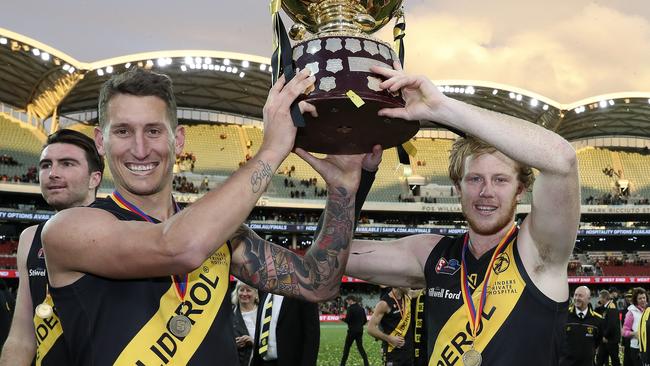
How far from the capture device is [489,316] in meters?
3.00

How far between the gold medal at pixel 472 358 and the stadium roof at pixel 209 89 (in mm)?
34408

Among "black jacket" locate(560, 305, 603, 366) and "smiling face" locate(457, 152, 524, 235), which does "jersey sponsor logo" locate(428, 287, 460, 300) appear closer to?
"smiling face" locate(457, 152, 524, 235)

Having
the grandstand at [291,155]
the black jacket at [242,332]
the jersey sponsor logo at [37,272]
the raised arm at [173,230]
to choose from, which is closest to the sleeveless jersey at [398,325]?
the black jacket at [242,332]

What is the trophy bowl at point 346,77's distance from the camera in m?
2.49

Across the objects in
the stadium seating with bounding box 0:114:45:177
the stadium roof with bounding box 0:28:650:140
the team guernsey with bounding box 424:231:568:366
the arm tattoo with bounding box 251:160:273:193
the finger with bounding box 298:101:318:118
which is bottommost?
the team guernsey with bounding box 424:231:568:366

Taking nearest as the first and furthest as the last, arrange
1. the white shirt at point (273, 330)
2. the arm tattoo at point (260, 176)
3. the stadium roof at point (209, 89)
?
the arm tattoo at point (260, 176), the white shirt at point (273, 330), the stadium roof at point (209, 89)

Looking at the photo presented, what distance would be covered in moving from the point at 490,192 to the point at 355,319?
11.6 m

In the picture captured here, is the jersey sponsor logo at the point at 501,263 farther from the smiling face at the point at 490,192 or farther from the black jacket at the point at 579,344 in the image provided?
the black jacket at the point at 579,344

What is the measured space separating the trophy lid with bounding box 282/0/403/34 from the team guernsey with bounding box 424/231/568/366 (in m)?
1.16

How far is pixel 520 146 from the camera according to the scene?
2.53 m

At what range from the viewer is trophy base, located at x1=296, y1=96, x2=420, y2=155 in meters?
2.50

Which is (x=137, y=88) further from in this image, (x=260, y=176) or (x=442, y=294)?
(x=442, y=294)

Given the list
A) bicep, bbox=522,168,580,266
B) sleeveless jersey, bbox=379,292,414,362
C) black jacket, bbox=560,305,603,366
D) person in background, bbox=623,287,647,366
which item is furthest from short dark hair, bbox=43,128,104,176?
person in background, bbox=623,287,647,366

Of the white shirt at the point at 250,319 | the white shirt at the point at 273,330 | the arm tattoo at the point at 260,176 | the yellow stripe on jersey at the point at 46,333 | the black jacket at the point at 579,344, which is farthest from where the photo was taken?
the black jacket at the point at 579,344
